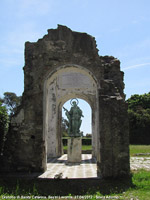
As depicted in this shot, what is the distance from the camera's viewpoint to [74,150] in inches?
436

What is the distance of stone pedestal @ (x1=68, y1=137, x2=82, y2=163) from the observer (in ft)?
35.9

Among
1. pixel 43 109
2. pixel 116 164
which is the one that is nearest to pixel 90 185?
pixel 116 164

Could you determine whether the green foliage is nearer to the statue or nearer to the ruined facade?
the statue

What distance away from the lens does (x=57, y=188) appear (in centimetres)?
552

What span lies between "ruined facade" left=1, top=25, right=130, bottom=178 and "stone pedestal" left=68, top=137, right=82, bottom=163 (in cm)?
336

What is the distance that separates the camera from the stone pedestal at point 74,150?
10945 mm

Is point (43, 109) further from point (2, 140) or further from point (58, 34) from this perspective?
point (58, 34)

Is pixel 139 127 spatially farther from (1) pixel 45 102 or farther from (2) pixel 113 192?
(2) pixel 113 192

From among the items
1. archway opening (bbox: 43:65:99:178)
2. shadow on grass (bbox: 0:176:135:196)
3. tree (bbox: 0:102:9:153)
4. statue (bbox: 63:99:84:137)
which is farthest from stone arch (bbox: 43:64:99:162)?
shadow on grass (bbox: 0:176:135:196)

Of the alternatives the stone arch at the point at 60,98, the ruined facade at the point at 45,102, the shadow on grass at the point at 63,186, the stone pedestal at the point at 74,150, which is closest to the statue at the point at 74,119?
the stone pedestal at the point at 74,150

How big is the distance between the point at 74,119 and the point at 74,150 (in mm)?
1986

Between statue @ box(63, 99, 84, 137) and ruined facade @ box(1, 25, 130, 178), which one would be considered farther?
statue @ box(63, 99, 84, 137)

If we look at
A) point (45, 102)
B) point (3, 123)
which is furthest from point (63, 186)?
point (45, 102)

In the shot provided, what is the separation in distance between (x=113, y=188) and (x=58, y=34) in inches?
213
